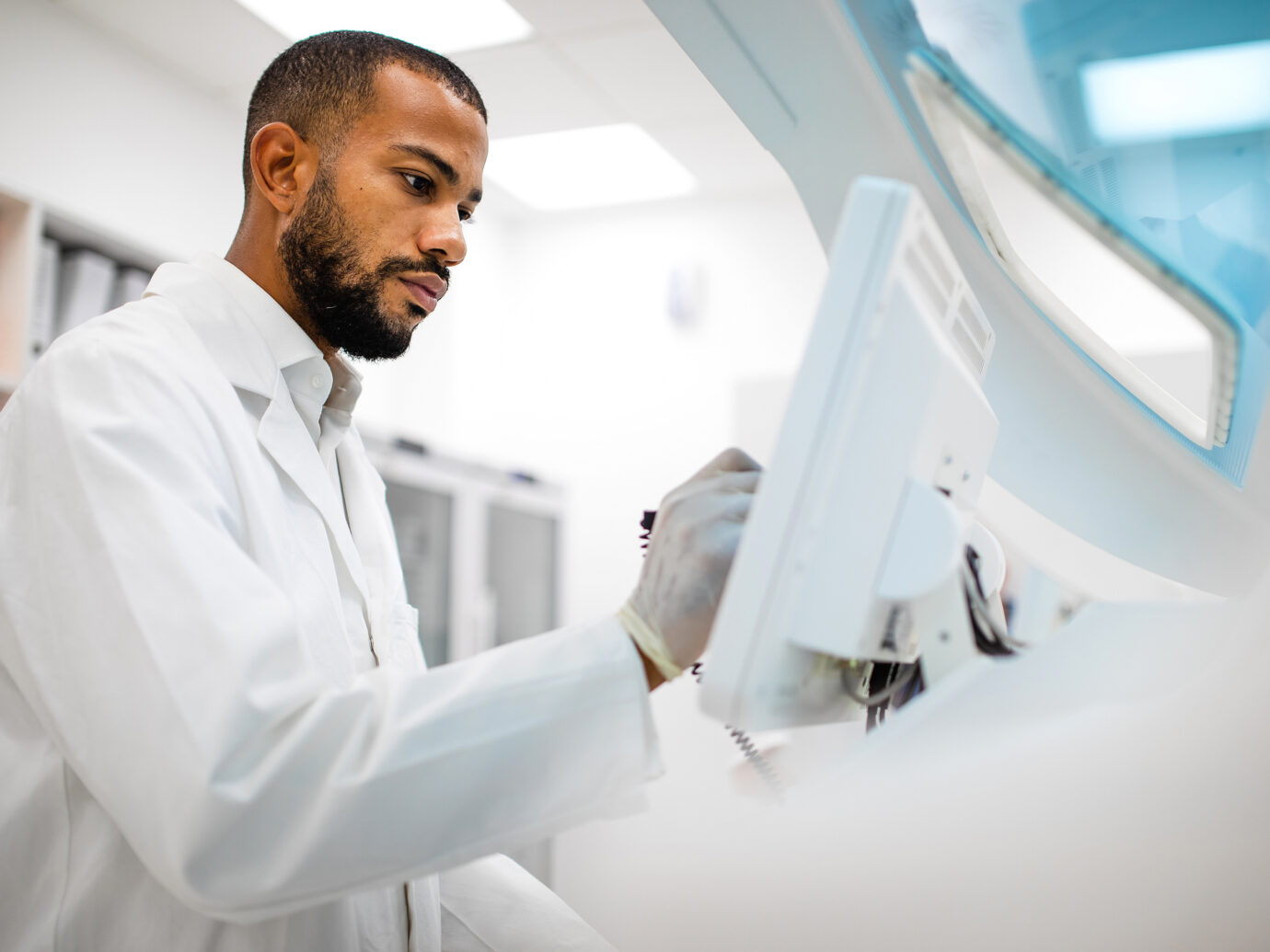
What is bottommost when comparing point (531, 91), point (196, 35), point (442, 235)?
point (442, 235)

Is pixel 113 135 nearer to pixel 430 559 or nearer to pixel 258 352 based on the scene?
pixel 430 559

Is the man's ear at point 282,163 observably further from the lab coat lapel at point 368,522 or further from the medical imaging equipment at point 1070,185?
the medical imaging equipment at point 1070,185

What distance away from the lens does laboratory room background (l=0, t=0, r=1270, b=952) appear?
57 cm

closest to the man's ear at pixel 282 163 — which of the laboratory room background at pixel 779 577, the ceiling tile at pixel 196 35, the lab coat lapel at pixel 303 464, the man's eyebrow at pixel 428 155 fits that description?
the laboratory room background at pixel 779 577

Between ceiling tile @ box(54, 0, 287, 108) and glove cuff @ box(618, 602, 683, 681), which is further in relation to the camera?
ceiling tile @ box(54, 0, 287, 108)

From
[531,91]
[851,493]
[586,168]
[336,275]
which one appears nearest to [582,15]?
[531,91]

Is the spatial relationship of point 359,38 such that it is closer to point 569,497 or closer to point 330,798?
point 330,798

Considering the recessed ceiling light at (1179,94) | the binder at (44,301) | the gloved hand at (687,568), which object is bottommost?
the binder at (44,301)

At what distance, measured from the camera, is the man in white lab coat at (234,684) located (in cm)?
65

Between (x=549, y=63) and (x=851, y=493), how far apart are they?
2500mm

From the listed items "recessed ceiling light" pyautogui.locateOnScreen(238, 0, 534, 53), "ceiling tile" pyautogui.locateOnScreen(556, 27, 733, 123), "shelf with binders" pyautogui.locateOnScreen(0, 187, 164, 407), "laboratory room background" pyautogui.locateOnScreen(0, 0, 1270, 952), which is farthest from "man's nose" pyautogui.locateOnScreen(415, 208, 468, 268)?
"ceiling tile" pyautogui.locateOnScreen(556, 27, 733, 123)

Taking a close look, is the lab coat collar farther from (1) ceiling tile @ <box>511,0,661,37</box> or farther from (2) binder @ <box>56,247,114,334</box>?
(1) ceiling tile @ <box>511,0,661,37</box>

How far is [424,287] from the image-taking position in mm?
1146

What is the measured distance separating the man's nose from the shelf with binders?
1.14 meters
